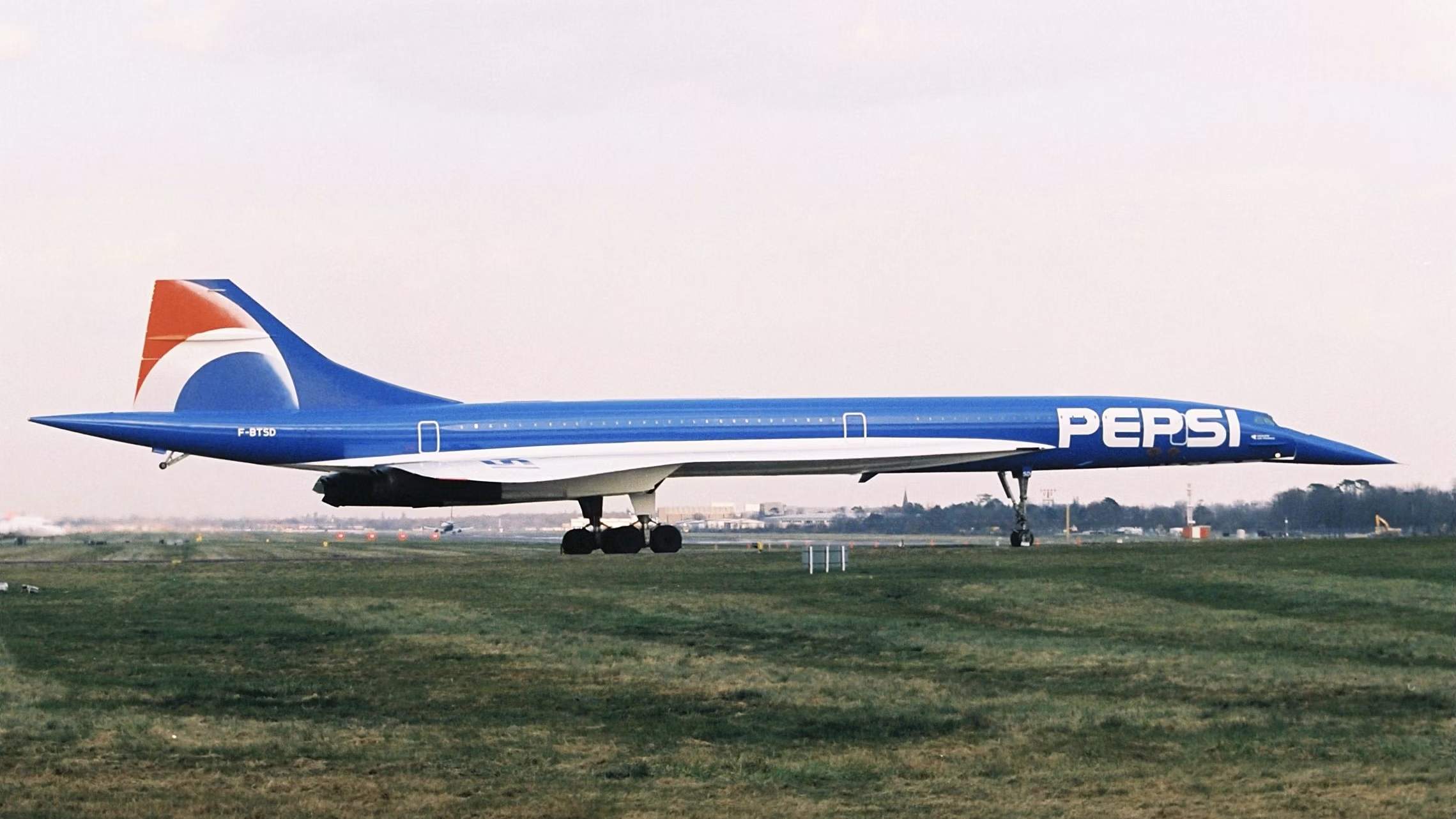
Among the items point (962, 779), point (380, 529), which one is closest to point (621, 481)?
point (962, 779)

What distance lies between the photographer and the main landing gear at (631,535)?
41.4m

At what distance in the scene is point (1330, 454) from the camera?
4741cm

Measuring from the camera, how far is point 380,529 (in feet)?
356

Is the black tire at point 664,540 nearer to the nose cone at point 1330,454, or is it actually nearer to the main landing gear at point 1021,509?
the main landing gear at point 1021,509

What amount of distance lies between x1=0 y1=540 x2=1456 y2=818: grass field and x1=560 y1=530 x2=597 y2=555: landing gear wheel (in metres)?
14.3

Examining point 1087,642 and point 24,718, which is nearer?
point 24,718

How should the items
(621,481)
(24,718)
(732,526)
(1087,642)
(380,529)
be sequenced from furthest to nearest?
(380,529)
(732,526)
(621,481)
(1087,642)
(24,718)

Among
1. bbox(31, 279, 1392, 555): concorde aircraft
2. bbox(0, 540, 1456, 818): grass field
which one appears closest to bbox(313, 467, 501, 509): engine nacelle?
bbox(31, 279, 1392, 555): concorde aircraft

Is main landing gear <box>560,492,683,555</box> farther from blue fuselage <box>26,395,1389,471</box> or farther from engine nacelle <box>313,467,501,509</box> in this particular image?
engine nacelle <box>313,467,501,509</box>

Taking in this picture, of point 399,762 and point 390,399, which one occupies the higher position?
point 390,399

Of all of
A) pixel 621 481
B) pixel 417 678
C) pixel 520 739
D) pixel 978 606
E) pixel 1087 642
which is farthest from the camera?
pixel 621 481

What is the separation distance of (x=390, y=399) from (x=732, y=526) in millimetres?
54599

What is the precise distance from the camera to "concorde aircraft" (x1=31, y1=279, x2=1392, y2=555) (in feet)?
129

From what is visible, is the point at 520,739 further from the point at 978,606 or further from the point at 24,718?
the point at 978,606
